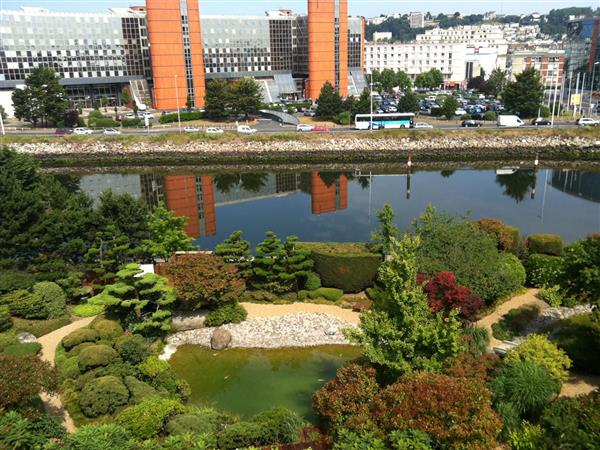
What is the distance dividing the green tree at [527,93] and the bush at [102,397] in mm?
58916

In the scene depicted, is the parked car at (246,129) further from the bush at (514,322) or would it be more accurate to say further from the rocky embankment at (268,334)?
the bush at (514,322)

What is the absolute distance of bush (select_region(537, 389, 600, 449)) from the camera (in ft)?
31.1

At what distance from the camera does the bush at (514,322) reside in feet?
56.1

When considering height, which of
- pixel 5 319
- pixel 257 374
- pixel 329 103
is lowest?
pixel 257 374

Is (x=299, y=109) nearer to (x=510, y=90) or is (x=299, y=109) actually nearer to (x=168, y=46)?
(x=168, y=46)

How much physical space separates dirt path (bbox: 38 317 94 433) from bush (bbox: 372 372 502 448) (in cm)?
816

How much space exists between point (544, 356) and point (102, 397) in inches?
447

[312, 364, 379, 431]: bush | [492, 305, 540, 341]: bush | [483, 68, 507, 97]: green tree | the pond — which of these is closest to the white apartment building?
[483, 68, 507, 97]: green tree

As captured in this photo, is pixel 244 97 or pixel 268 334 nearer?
pixel 268 334

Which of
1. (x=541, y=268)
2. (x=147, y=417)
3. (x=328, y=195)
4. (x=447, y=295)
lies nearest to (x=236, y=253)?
(x=447, y=295)

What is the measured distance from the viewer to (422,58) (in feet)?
399

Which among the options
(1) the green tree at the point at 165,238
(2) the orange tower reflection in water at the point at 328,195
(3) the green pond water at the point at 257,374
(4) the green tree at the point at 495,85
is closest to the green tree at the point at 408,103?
(2) the orange tower reflection in water at the point at 328,195

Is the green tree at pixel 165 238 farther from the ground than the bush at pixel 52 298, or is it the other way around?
the green tree at pixel 165 238

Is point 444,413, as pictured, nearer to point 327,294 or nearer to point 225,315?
point 225,315
